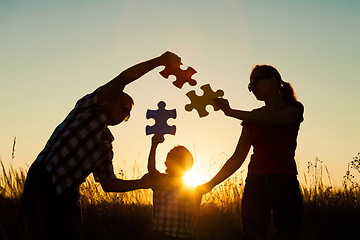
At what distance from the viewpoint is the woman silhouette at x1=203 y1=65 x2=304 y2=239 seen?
137 inches

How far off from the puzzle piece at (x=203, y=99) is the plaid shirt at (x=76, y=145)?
102cm

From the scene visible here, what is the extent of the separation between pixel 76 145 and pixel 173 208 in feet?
4.27

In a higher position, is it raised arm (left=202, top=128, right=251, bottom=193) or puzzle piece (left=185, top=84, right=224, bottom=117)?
puzzle piece (left=185, top=84, right=224, bottom=117)

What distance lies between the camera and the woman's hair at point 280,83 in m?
3.76

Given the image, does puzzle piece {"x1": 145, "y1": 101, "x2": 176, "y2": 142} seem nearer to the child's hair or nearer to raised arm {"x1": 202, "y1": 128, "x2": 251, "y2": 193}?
the child's hair

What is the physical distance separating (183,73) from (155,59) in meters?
0.64

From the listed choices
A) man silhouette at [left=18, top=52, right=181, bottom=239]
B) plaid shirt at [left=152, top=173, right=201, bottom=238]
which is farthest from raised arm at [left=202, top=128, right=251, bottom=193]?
man silhouette at [left=18, top=52, right=181, bottom=239]

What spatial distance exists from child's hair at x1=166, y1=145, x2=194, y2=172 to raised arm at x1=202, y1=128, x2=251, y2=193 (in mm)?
367

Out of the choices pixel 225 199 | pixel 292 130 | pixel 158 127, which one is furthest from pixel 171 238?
pixel 225 199

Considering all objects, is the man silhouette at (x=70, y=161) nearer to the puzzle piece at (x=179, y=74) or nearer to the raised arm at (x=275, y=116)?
the puzzle piece at (x=179, y=74)

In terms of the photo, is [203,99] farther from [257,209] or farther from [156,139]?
[257,209]

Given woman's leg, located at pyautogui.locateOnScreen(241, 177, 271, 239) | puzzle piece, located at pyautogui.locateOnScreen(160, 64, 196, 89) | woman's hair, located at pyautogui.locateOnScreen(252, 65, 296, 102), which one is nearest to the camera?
woman's leg, located at pyautogui.locateOnScreen(241, 177, 271, 239)

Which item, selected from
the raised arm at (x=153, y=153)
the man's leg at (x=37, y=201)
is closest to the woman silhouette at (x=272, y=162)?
the raised arm at (x=153, y=153)

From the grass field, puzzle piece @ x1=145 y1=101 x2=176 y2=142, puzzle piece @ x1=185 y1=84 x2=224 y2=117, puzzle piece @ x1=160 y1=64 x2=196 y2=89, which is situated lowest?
the grass field
